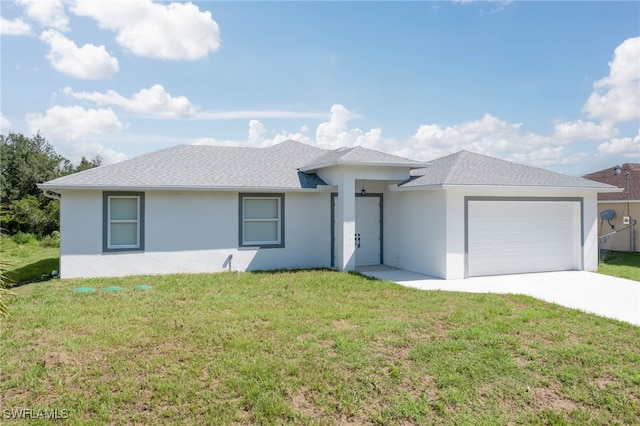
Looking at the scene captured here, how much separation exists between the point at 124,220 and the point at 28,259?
8513 millimetres

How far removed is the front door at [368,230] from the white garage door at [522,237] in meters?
3.59

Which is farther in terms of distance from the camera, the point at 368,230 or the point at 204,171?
the point at 368,230

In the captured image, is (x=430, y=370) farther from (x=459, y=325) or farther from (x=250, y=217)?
(x=250, y=217)

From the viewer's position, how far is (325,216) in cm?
Result: 1427

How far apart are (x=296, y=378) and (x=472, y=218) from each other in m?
9.09

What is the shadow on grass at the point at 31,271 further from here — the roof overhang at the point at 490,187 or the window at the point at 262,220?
the roof overhang at the point at 490,187

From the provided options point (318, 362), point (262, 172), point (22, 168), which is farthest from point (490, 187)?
point (22, 168)

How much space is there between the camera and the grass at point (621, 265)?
43.7 feet

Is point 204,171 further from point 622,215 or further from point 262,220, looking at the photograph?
point 622,215

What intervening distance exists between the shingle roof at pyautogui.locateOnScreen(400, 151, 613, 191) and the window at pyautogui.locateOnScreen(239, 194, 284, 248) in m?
4.39

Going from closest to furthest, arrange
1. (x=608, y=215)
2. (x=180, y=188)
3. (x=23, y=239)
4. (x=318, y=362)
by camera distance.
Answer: (x=318, y=362), (x=180, y=188), (x=608, y=215), (x=23, y=239)

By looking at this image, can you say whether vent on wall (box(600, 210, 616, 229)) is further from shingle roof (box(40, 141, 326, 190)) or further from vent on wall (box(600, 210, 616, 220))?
shingle roof (box(40, 141, 326, 190))

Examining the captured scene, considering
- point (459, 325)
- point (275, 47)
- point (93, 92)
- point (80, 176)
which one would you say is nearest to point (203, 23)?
point (275, 47)

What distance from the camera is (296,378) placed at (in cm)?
520
